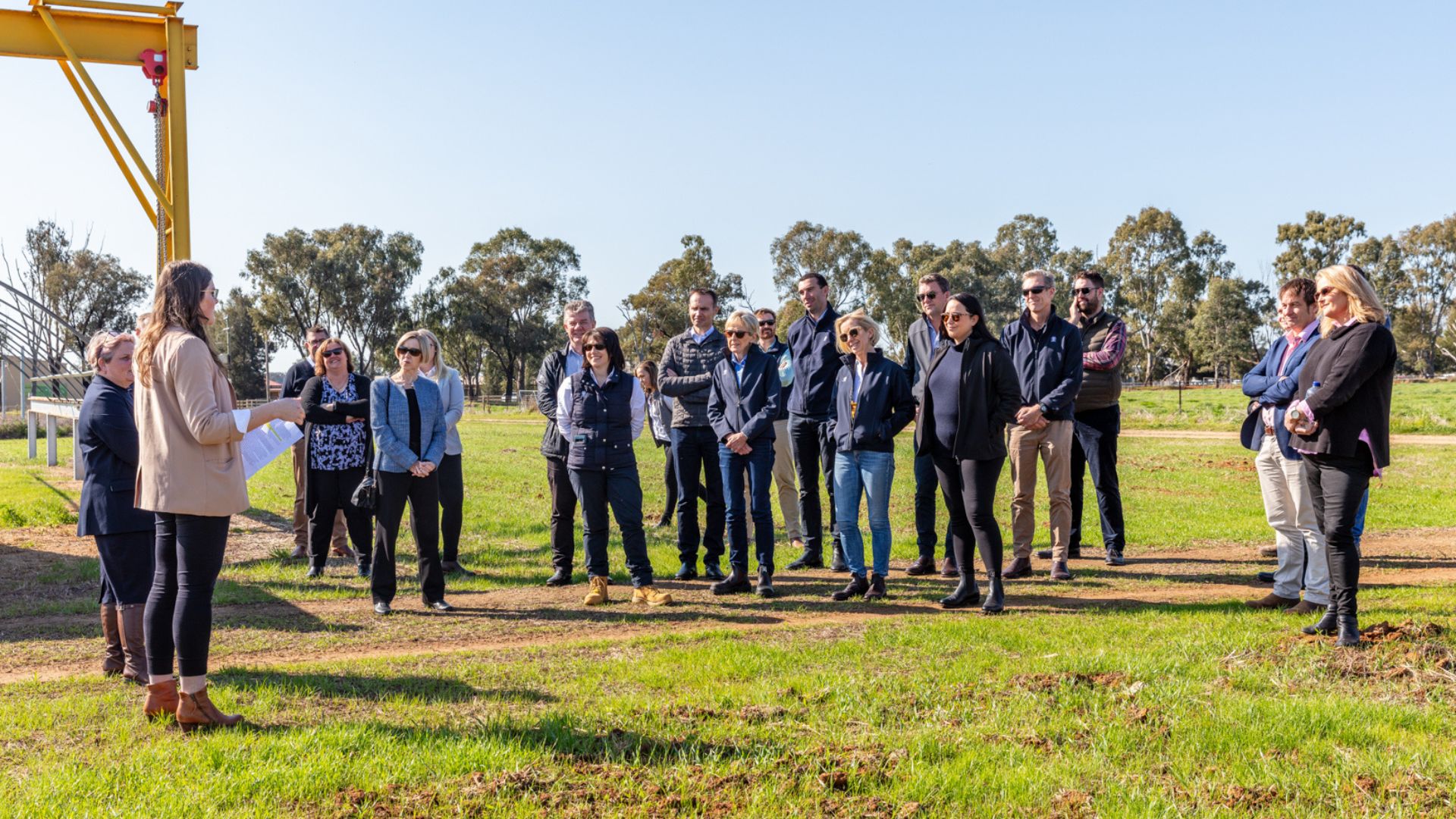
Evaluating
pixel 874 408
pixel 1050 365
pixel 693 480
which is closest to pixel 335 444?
pixel 693 480

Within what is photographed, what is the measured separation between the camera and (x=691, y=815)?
344cm

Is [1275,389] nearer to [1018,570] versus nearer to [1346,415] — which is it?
[1346,415]

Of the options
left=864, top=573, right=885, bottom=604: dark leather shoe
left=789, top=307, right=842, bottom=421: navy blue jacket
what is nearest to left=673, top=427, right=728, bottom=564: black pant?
left=789, top=307, right=842, bottom=421: navy blue jacket

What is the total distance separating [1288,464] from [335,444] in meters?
6.89

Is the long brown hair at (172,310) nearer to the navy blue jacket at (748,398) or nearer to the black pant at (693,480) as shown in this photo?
the navy blue jacket at (748,398)

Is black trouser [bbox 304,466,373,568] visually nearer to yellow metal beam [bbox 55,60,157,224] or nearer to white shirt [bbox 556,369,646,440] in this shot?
white shirt [bbox 556,369,646,440]

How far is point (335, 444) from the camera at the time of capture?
26.5 ft

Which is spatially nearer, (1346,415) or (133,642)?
(133,642)

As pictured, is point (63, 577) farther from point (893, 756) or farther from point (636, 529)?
point (893, 756)

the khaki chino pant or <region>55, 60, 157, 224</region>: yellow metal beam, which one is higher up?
<region>55, 60, 157, 224</region>: yellow metal beam

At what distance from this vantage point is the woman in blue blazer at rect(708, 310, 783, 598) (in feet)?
24.2

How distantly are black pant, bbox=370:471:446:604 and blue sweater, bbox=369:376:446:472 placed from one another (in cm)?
11

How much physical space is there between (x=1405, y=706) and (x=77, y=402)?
16469 millimetres

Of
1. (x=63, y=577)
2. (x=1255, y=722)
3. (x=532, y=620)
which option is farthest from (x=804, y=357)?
(x=63, y=577)
